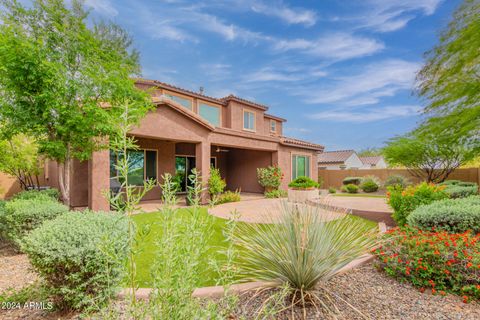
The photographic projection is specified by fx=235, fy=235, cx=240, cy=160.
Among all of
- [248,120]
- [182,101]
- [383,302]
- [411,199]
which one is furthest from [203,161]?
[383,302]

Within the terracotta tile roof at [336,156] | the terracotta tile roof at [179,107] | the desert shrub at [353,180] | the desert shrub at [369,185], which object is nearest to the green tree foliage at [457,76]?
the desert shrub at [369,185]

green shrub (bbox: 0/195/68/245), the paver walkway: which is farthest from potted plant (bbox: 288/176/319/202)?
green shrub (bbox: 0/195/68/245)

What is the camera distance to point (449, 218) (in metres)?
5.22

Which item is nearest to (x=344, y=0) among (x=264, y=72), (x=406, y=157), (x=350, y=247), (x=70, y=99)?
(x=264, y=72)

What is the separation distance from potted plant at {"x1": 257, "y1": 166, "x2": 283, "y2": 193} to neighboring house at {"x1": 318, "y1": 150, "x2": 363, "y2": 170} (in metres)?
20.5

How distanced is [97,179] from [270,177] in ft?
32.4

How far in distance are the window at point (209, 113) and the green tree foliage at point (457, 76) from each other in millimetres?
12219

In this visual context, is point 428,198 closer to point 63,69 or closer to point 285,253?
point 285,253

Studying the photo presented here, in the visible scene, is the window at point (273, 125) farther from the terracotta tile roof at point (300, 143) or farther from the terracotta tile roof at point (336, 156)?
the terracotta tile roof at point (336, 156)

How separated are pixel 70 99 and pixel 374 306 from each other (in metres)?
8.42

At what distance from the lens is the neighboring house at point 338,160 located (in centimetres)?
3447

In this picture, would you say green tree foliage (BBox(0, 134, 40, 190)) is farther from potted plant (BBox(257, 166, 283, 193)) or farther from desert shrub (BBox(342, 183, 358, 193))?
desert shrub (BBox(342, 183, 358, 193))

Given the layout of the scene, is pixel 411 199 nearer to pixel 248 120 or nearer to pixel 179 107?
pixel 179 107

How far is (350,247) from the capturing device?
3.42m
